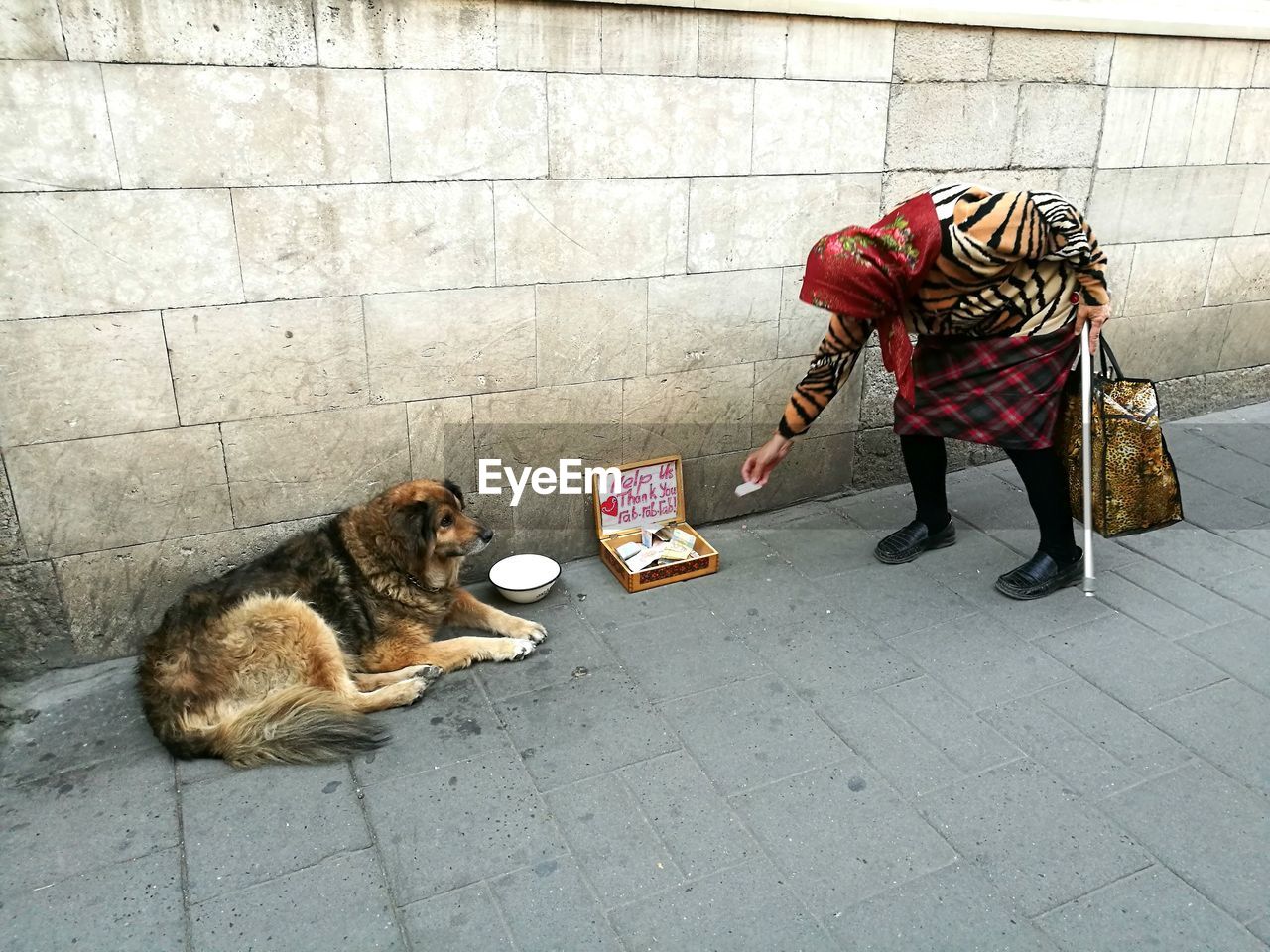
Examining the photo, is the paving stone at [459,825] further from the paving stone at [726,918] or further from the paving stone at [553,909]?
the paving stone at [726,918]

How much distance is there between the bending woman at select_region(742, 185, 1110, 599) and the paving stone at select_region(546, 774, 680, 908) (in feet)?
5.10

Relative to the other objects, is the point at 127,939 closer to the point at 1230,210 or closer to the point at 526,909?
the point at 526,909

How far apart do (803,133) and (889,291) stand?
1.23 meters

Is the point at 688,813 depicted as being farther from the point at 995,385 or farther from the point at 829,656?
the point at 995,385

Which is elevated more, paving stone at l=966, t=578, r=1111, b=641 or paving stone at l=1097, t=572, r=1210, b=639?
paving stone at l=1097, t=572, r=1210, b=639

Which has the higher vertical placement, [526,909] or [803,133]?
[803,133]

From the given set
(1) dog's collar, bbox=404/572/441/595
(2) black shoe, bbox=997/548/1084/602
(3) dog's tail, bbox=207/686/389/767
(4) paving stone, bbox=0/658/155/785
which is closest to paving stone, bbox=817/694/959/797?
(2) black shoe, bbox=997/548/1084/602

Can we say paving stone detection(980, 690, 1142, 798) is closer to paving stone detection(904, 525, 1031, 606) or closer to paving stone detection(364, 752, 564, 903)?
paving stone detection(904, 525, 1031, 606)

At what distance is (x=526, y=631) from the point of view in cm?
379

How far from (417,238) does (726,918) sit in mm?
2677

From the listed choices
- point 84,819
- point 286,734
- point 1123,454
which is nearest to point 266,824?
point 286,734

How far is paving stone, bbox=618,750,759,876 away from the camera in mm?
2695

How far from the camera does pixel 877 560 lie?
14.5 ft

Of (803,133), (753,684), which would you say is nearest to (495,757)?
(753,684)
